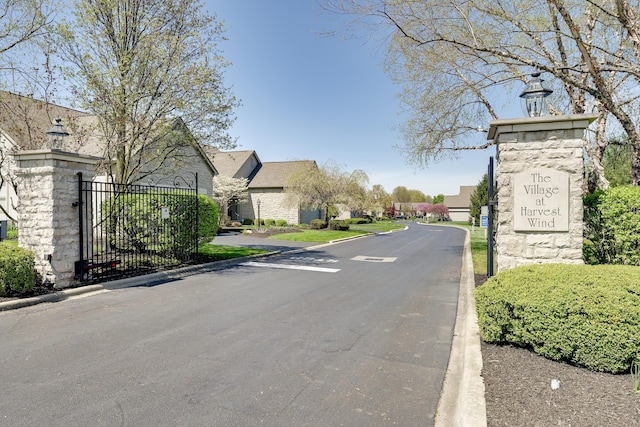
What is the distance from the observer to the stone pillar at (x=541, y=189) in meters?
5.43

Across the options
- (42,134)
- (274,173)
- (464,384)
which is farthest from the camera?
(274,173)

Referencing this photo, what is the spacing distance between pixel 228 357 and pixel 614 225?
597 centimetres

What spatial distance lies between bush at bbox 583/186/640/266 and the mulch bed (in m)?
2.68

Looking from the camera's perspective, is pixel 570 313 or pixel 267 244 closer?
pixel 570 313

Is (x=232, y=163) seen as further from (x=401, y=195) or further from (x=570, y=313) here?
(x=401, y=195)

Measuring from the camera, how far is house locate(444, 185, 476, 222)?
7388cm

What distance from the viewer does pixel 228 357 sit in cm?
431

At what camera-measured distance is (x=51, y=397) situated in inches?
132

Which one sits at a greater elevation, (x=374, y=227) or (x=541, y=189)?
(x=541, y=189)

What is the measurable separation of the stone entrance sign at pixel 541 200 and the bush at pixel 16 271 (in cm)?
893

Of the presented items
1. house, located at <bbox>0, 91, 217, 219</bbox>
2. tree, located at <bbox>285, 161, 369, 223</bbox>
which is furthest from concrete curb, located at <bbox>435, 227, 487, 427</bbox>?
tree, located at <bbox>285, 161, 369, 223</bbox>

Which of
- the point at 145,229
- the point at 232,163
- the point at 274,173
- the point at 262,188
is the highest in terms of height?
the point at 232,163

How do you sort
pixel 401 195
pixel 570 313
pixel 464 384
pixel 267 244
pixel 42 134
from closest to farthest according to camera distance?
pixel 464 384 → pixel 570 313 → pixel 42 134 → pixel 267 244 → pixel 401 195

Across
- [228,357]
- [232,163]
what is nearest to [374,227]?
[232,163]
